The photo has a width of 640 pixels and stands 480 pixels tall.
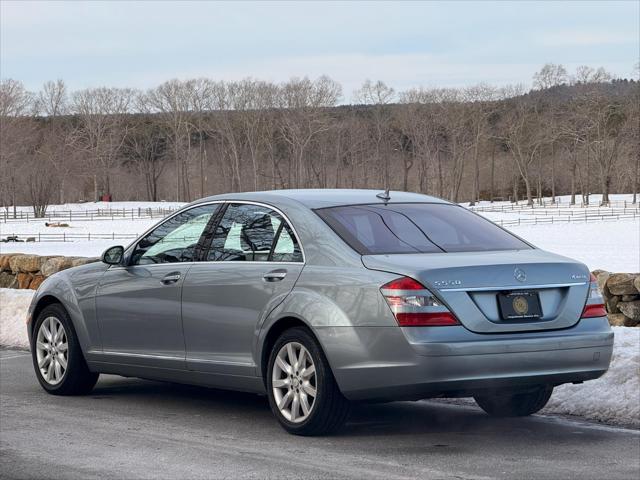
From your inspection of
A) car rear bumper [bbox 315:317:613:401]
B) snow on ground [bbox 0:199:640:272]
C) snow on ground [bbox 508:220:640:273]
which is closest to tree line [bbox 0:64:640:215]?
snow on ground [bbox 0:199:640:272]

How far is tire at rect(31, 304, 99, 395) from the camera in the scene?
9656 millimetres

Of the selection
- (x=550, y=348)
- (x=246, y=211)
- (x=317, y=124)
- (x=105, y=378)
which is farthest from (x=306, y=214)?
(x=317, y=124)

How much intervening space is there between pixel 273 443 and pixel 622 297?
5.85 m

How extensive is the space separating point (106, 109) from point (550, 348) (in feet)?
444

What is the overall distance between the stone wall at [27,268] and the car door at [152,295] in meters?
8.40

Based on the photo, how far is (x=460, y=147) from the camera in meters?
130

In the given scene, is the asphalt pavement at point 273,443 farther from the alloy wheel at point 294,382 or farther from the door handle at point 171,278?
the door handle at point 171,278

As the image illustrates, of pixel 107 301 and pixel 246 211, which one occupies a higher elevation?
pixel 246 211

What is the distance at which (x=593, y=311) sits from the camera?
753cm

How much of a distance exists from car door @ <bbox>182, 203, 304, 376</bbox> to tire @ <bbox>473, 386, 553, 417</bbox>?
1.69 meters

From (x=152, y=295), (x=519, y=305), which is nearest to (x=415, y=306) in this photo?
(x=519, y=305)

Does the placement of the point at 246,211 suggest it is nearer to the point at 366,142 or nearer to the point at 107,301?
the point at 107,301

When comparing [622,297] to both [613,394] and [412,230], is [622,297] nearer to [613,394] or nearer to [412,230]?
[613,394]

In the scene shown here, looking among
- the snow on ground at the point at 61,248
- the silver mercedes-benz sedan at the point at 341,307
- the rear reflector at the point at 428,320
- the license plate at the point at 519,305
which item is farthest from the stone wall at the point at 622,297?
the snow on ground at the point at 61,248
